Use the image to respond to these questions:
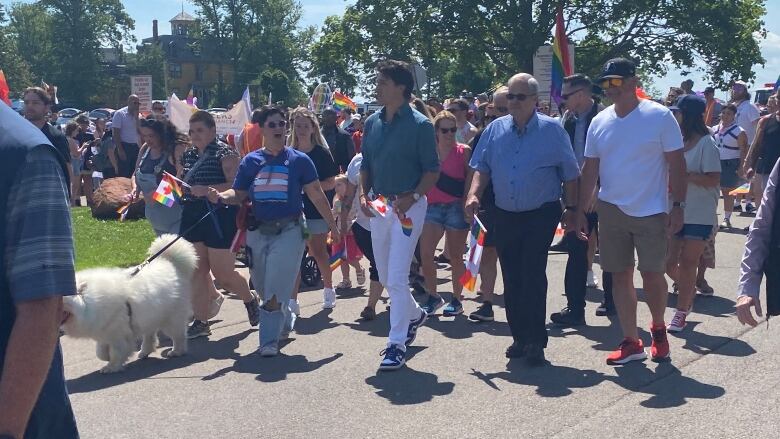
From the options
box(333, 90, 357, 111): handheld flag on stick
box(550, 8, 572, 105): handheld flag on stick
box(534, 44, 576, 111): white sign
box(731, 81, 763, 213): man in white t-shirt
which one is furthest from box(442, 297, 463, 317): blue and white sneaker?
box(534, 44, 576, 111): white sign

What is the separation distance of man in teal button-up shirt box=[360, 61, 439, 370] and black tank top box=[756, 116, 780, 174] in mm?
4558

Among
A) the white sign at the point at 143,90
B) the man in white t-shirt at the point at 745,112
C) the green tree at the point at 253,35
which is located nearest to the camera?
the man in white t-shirt at the point at 745,112

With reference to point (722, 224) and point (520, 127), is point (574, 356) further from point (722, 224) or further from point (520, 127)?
point (722, 224)

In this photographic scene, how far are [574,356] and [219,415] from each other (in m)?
2.76

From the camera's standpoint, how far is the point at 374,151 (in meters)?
6.89

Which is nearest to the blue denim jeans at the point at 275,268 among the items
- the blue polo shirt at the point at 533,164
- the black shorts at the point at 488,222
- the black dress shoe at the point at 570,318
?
the blue polo shirt at the point at 533,164

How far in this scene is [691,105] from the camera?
757 centimetres

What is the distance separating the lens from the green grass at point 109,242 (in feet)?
34.7

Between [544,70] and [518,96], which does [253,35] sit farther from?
[518,96]

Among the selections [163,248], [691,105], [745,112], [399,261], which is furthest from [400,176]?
[745,112]

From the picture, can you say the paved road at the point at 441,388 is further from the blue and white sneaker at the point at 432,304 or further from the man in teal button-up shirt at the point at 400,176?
the man in teal button-up shirt at the point at 400,176

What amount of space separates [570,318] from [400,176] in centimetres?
229

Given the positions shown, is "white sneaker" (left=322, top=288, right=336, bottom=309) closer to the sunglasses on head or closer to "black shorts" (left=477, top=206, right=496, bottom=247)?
"black shorts" (left=477, top=206, right=496, bottom=247)

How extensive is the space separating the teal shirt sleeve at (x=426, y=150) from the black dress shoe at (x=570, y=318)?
82.8 inches
